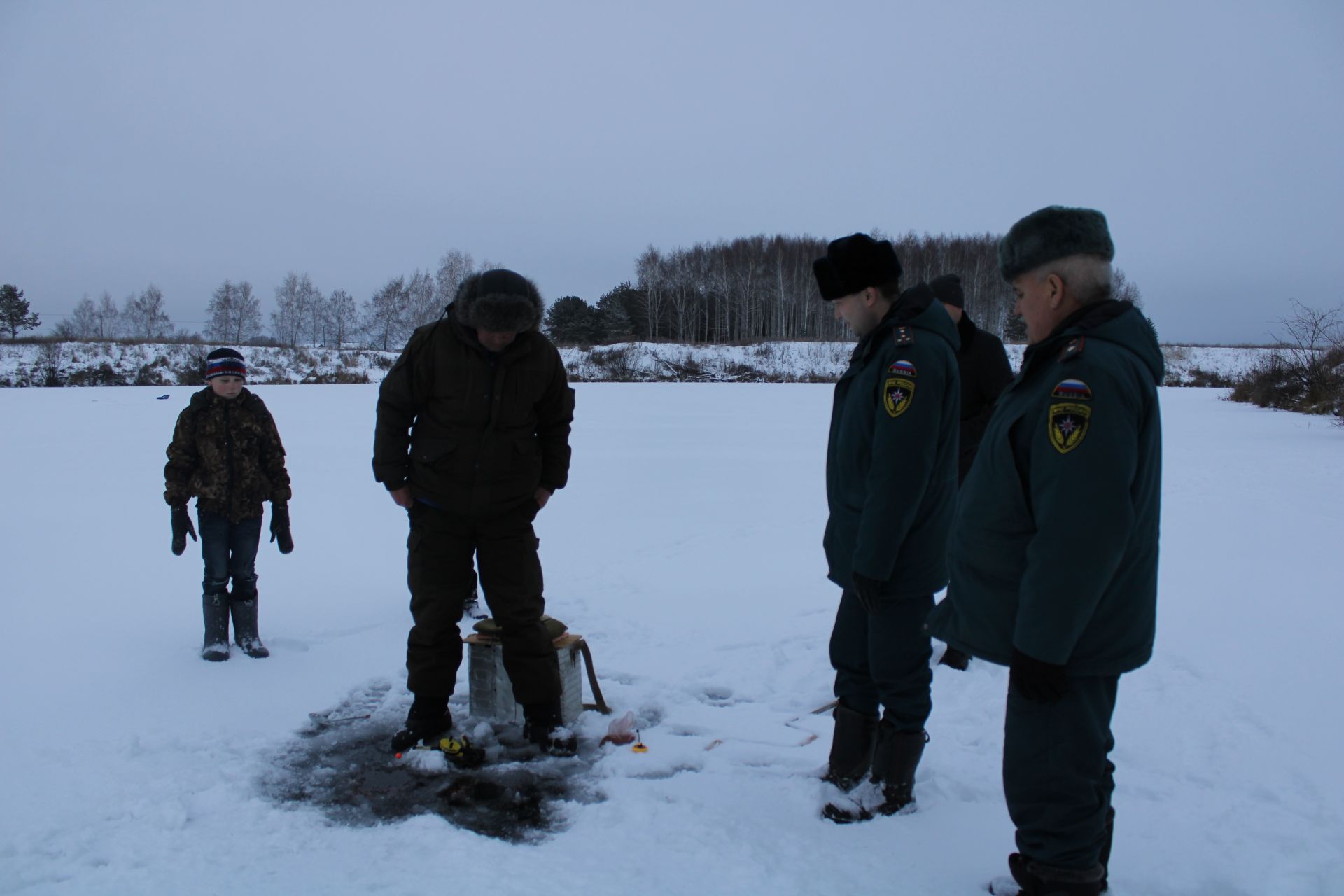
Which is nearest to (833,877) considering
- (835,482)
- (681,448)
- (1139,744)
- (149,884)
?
(835,482)

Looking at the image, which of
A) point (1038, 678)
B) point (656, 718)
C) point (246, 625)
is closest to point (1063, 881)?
point (1038, 678)

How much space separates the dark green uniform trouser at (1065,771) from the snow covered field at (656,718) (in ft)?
1.30

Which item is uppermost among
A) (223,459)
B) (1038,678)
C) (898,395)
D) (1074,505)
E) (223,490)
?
(898,395)

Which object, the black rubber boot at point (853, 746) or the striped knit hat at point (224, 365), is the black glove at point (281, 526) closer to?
the striped knit hat at point (224, 365)

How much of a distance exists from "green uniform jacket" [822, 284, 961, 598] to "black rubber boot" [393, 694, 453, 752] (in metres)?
1.69

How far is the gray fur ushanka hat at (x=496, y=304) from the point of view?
320cm

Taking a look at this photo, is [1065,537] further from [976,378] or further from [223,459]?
[223,459]

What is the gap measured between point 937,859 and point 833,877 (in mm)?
349

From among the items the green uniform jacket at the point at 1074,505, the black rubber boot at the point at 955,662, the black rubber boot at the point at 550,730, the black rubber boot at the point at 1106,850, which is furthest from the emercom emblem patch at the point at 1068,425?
the black rubber boot at the point at 955,662

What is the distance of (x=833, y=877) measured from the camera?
244 cm

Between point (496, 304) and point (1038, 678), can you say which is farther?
point (496, 304)

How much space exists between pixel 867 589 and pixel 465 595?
1.69 meters

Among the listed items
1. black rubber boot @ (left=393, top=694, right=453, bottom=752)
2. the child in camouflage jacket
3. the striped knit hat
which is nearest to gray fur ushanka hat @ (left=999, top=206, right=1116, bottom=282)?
black rubber boot @ (left=393, top=694, right=453, bottom=752)

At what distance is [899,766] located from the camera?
2.80m
